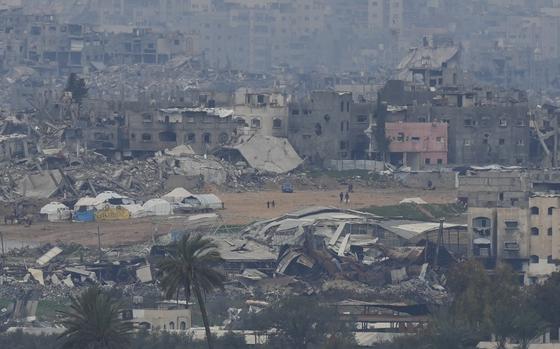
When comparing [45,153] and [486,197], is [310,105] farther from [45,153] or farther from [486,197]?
[486,197]

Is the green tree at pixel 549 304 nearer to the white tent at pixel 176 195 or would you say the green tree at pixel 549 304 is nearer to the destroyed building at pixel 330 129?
the white tent at pixel 176 195

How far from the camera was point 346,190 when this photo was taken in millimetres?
75875

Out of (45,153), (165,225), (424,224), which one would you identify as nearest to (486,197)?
(424,224)

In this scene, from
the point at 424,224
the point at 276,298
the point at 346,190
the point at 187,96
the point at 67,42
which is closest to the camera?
the point at 276,298

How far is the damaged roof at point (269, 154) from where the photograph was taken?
257ft

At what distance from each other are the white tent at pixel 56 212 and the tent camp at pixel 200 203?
8.23 ft

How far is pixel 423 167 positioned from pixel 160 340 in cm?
3178

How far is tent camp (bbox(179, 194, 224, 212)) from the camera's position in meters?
69.8

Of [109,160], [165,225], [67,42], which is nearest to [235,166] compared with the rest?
[109,160]

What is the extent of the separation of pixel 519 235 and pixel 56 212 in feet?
41.8

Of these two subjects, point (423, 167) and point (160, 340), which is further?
point (423, 167)

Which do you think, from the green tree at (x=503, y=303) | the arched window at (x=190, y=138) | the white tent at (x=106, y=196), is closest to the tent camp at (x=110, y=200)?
the white tent at (x=106, y=196)

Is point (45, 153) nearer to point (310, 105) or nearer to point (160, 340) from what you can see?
point (310, 105)

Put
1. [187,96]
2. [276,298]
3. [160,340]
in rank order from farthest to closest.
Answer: [187,96] < [276,298] < [160,340]
